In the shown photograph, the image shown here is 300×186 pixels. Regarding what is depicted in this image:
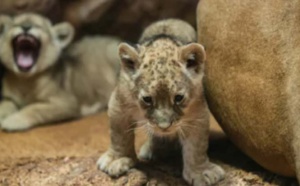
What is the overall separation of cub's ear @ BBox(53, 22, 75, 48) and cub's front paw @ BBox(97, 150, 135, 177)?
5.37ft

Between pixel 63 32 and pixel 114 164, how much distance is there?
1770 millimetres

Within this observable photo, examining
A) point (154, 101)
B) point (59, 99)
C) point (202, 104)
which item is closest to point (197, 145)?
point (202, 104)

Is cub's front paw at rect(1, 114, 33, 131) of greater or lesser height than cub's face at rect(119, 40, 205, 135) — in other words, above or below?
below

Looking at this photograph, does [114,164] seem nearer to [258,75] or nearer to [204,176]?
[204,176]

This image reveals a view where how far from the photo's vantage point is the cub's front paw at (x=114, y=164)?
121 inches

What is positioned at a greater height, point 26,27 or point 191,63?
point 26,27

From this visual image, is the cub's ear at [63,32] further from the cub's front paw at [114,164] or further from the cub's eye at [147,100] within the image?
the cub's eye at [147,100]

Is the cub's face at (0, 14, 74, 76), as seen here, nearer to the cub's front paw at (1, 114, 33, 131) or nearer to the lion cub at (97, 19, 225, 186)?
the cub's front paw at (1, 114, 33, 131)

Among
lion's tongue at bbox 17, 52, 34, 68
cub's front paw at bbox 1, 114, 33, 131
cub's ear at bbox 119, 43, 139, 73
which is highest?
lion's tongue at bbox 17, 52, 34, 68

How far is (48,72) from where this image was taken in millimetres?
4637

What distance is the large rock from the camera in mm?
2746

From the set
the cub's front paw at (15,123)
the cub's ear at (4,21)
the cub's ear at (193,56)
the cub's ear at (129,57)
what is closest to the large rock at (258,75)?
the cub's ear at (193,56)

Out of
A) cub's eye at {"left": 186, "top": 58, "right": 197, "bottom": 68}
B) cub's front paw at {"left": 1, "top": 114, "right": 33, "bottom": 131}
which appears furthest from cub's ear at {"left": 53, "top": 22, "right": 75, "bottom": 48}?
cub's eye at {"left": 186, "top": 58, "right": 197, "bottom": 68}

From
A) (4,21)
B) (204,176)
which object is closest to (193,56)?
(204,176)
